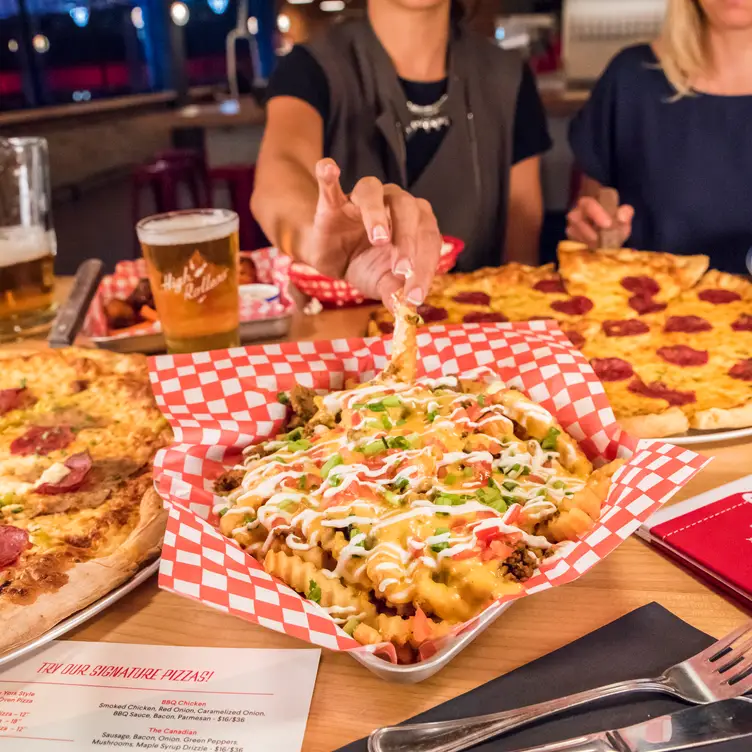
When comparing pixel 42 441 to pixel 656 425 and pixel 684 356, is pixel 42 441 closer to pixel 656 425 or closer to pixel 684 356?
pixel 656 425

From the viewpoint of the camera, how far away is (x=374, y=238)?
4.67ft

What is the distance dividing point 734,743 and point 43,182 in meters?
2.34

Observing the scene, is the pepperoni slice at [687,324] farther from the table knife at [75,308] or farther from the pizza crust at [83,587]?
the table knife at [75,308]

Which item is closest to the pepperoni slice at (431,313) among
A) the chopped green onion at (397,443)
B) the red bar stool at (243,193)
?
the chopped green onion at (397,443)

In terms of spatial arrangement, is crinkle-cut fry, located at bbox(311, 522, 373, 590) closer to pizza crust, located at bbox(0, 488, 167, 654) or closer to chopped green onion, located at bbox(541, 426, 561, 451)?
pizza crust, located at bbox(0, 488, 167, 654)

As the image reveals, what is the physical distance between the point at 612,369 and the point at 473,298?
0.63 metres

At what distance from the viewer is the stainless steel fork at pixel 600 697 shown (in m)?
0.81

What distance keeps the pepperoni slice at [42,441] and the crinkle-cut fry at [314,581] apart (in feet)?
2.29

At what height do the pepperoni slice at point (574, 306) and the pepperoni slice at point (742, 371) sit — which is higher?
Result: the pepperoni slice at point (574, 306)

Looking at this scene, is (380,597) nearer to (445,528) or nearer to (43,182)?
(445,528)

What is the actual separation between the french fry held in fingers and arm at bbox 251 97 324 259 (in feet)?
2.58

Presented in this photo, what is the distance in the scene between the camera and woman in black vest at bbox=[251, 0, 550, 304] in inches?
105

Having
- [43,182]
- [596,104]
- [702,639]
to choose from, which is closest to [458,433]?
[702,639]

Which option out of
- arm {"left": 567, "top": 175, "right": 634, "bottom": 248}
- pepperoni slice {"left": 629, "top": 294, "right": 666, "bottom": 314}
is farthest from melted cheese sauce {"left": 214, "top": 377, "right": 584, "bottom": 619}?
arm {"left": 567, "top": 175, "right": 634, "bottom": 248}
